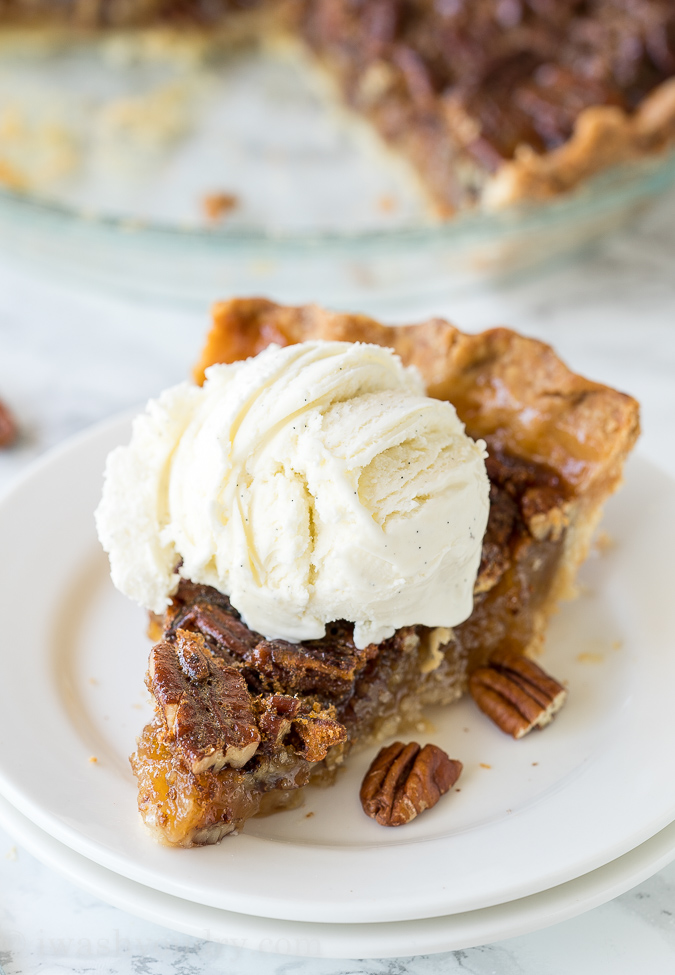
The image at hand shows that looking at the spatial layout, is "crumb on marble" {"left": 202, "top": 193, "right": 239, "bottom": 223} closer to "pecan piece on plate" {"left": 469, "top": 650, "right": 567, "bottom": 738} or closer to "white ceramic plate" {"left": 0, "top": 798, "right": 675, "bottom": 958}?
"pecan piece on plate" {"left": 469, "top": 650, "right": 567, "bottom": 738}

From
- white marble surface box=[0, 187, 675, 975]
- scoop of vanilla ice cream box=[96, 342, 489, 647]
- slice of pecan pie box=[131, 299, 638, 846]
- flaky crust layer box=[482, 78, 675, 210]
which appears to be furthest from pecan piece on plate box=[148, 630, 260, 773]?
flaky crust layer box=[482, 78, 675, 210]

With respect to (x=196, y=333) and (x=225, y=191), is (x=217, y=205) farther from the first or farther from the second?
(x=196, y=333)

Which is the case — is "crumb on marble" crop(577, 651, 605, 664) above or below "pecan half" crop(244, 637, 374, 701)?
above

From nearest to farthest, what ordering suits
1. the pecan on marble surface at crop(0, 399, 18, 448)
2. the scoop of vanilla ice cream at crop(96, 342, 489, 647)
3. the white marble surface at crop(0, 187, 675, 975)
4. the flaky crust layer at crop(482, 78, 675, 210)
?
the scoop of vanilla ice cream at crop(96, 342, 489, 647) < the pecan on marble surface at crop(0, 399, 18, 448) < the white marble surface at crop(0, 187, 675, 975) < the flaky crust layer at crop(482, 78, 675, 210)

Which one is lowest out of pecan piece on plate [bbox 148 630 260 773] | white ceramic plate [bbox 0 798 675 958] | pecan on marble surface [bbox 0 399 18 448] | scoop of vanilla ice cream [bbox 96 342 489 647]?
pecan on marble surface [bbox 0 399 18 448]

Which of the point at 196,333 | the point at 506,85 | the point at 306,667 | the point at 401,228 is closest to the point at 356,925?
the point at 306,667

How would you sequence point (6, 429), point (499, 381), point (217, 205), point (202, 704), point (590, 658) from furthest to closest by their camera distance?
1. point (217, 205)
2. point (6, 429)
3. point (499, 381)
4. point (590, 658)
5. point (202, 704)

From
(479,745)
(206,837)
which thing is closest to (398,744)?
(479,745)

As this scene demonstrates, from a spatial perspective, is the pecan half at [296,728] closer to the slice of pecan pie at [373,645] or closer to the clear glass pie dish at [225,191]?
the slice of pecan pie at [373,645]

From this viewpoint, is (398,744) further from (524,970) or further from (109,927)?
(109,927)
